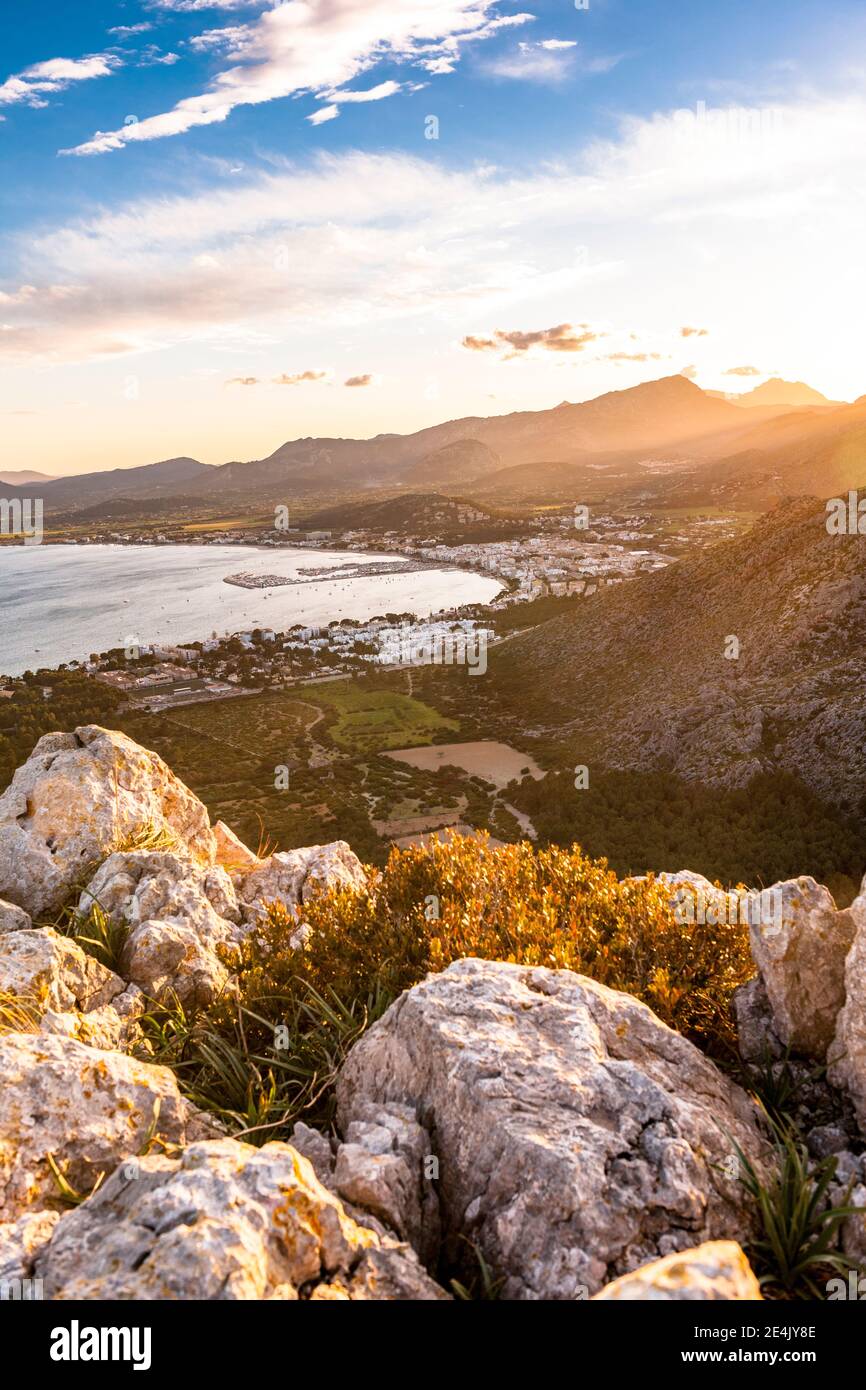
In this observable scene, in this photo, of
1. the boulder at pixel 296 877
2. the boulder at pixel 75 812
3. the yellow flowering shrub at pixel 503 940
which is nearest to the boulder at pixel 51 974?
the yellow flowering shrub at pixel 503 940

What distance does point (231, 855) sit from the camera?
1383 cm

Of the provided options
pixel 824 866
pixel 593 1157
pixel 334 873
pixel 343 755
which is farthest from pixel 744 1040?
pixel 343 755

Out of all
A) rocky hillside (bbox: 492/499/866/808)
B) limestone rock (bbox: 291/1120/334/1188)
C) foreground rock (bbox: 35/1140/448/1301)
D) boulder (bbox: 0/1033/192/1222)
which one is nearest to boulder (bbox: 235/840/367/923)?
boulder (bbox: 0/1033/192/1222)

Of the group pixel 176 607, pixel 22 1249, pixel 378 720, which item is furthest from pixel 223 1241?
pixel 176 607

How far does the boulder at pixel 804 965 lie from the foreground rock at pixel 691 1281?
11.9 feet

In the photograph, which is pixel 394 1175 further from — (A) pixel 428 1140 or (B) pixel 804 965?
(B) pixel 804 965

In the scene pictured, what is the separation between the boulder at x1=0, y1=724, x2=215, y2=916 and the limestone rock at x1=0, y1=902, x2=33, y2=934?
3.00ft

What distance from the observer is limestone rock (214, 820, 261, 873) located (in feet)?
41.9

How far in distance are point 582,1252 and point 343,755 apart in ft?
204

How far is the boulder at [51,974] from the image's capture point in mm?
6551

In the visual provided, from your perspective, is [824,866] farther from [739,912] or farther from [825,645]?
[739,912]

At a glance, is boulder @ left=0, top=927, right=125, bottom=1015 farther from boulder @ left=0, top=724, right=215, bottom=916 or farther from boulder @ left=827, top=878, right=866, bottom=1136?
boulder @ left=827, top=878, right=866, bottom=1136

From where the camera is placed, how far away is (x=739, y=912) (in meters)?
8.03
